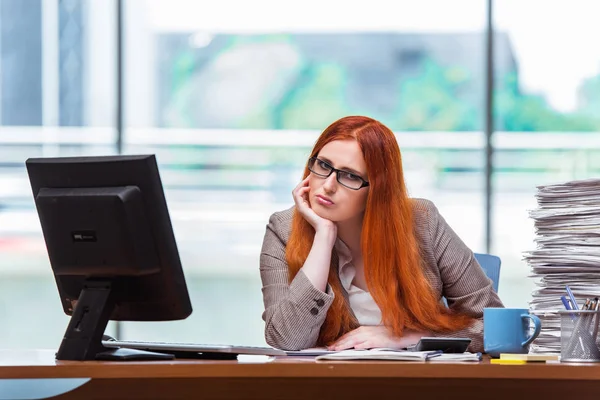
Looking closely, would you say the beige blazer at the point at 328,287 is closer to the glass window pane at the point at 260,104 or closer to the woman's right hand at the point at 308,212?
the woman's right hand at the point at 308,212

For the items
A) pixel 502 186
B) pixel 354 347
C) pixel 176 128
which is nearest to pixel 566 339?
pixel 354 347

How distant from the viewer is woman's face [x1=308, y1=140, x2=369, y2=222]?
7.64 feet

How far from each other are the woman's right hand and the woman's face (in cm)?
2

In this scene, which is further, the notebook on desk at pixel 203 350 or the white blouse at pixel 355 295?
the white blouse at pixel 355 295

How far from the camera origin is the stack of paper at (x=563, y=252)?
6.79 ft

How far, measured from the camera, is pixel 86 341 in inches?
69.3

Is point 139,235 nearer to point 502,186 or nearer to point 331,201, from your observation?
point 331,201

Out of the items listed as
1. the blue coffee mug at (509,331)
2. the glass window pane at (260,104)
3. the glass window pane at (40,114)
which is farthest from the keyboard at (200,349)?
the glass window pane at (40,114)

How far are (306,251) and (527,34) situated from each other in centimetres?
249

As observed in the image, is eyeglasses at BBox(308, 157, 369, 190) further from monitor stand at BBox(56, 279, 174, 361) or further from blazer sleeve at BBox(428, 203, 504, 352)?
monitor stand at BBox(56, 279, 174, 361)

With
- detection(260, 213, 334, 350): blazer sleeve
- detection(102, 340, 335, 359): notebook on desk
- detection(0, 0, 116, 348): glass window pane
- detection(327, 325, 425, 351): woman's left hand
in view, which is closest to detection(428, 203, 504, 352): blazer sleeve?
detection(327, 325, 425, 351): woman's left hand

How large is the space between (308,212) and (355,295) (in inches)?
9.5

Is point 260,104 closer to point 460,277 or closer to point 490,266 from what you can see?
point 490,266

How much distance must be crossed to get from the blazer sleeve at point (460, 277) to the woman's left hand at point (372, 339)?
175 millimetres
